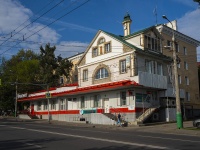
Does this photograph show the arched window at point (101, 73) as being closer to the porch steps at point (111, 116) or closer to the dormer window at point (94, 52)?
the dormer window at point (94, 52)

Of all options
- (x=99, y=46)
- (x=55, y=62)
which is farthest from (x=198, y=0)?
(x=55, y=62)

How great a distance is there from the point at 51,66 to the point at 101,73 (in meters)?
20.2

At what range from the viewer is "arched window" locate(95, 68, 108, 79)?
127ft

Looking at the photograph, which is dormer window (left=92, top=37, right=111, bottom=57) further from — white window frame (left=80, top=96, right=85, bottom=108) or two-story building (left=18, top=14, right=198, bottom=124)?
white window frame (left=80, top=96, right=85, bottom=108)

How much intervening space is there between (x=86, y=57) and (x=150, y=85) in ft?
39.6

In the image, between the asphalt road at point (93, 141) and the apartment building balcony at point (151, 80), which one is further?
the apartment building balcony at point (151, 80)

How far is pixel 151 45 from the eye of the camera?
3850cm

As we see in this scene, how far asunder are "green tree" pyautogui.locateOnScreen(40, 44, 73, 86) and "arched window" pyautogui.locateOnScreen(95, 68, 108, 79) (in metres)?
17.6

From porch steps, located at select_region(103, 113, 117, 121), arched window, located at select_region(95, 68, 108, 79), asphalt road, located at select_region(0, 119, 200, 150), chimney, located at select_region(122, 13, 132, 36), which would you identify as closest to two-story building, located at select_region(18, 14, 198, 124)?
arched window, located at select_region(95, 68, 108, 79)

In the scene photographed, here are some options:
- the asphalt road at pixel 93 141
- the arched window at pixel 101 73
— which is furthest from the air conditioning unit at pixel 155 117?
the asphalt road at pixel 93 141

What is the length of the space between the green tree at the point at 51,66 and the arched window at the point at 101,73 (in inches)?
692

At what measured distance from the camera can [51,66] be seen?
187 ft

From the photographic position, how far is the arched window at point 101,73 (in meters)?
38.6

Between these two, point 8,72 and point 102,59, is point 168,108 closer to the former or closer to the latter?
point 102,59
